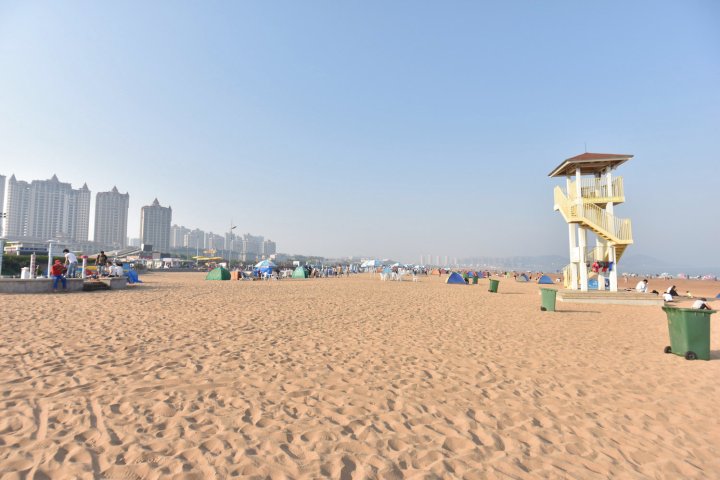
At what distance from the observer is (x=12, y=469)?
2570mm

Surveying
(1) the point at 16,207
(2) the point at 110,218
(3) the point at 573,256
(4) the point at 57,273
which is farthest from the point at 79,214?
(3) the point at 573,256

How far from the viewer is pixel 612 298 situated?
15.3 meters

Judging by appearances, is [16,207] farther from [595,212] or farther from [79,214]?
[595,212]

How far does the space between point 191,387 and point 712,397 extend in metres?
6.85

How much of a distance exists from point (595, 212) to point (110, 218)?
581ft

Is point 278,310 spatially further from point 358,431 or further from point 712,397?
→ point 712,397

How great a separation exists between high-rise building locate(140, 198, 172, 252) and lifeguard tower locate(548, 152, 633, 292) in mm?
170233

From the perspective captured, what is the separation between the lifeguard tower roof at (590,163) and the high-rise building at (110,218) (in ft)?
552

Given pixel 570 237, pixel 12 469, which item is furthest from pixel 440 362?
pixel 570 237

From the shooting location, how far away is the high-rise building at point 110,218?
14600 cm

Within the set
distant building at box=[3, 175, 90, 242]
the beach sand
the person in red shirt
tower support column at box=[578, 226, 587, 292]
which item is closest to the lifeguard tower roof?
tower support column at box=[578, 226, 587, 292]

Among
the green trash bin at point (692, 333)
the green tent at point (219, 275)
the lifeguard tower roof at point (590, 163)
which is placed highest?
the lifeguard tower roof at point (590, 163)

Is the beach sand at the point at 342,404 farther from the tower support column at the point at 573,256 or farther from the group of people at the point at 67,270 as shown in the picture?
the tower support column at the point at 573,256

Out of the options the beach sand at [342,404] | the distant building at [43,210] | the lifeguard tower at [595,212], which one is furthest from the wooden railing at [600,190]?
the distant building at [43,210]
